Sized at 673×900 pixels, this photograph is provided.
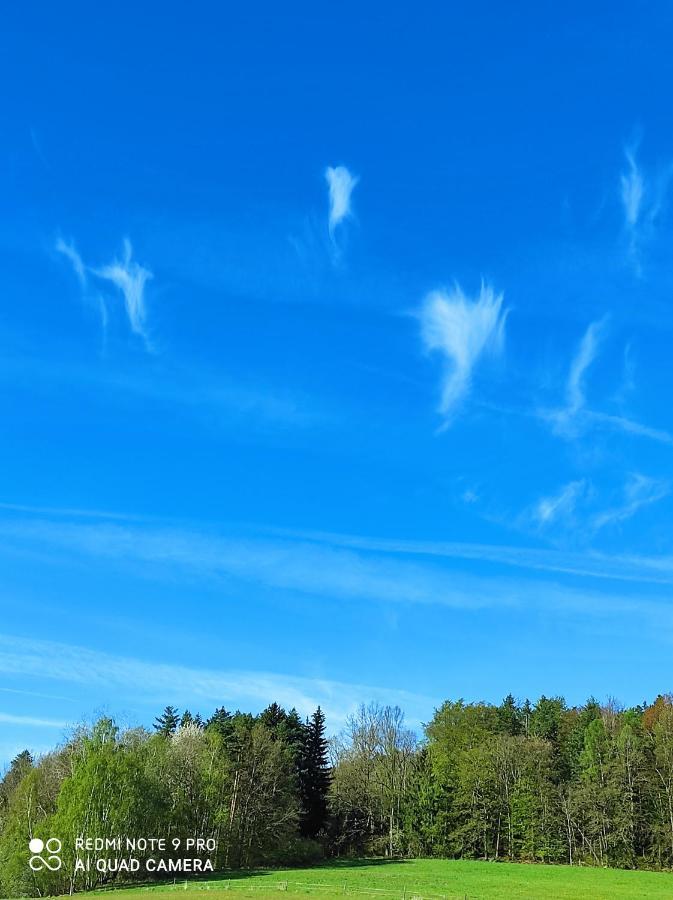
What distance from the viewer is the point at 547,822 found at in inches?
3595

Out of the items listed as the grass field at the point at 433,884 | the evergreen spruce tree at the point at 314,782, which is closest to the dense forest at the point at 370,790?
the evergreen spruce tree at the point at 314,782

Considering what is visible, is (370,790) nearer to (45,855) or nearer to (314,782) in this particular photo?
(314,782)

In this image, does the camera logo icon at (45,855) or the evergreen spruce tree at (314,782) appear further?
the evergreen spruce tree at (314,782)

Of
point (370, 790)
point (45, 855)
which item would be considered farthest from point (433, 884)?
point (370, 790)

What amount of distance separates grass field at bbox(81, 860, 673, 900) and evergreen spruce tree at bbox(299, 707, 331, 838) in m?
13.1

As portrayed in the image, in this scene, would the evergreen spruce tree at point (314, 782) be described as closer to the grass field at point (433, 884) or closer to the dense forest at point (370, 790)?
the dense forest at point (370, 790)

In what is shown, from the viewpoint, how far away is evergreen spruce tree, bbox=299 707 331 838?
Answer: 95.8 m

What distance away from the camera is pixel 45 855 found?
214ft

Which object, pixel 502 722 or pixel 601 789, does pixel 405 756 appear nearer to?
pixel 502 722

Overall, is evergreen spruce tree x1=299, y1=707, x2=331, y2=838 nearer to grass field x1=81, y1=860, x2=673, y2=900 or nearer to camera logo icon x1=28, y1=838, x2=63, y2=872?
grass field x1=81, y1=860, x2=673, y2=900

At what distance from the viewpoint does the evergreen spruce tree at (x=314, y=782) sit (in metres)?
95.8

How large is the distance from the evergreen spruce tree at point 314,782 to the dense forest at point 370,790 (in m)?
0.18

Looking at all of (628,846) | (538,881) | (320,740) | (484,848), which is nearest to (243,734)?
(320,740)

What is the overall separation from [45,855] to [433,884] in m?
32.2
